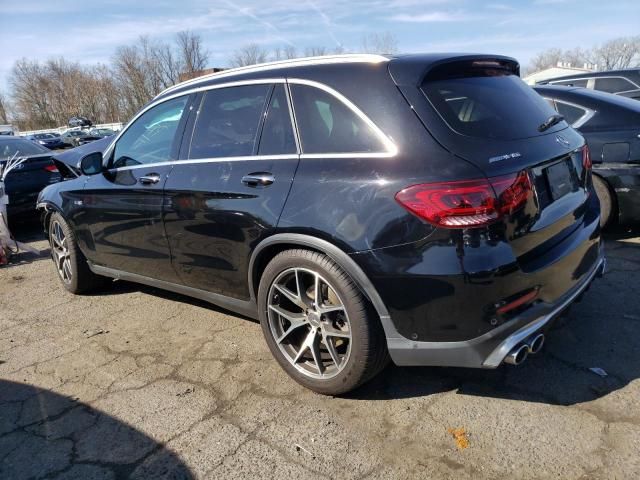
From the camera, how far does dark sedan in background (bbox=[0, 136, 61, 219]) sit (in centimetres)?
745

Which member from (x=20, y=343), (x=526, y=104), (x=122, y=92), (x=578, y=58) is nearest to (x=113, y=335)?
(x=20, y=343)

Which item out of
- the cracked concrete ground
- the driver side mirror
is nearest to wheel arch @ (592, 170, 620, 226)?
the cracked concrete ground

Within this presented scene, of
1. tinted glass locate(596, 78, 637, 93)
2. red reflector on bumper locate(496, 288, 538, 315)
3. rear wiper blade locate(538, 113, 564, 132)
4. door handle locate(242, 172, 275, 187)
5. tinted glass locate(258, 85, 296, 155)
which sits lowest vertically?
red reflector on bumper locate(496, 288, 538, 315)

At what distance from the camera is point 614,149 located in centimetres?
483

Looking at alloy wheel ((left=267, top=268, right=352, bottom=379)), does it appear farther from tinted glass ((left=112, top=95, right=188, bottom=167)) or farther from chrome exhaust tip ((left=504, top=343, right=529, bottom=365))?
tinted glass ((left=112, top=95, right=188, bottom=167))

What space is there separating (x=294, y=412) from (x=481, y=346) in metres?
1.09

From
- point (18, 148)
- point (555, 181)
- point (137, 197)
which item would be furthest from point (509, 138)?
point (18, 148)

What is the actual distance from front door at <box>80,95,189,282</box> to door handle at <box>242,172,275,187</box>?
85cm

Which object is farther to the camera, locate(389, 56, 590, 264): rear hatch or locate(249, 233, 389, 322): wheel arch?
locate(249, 233, 389, 322): wheel arch

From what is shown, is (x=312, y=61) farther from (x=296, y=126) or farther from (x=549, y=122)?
(x=549, y=122)

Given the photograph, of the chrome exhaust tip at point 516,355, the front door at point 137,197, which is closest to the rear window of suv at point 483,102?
the chrome exhaust tip at point 516,355

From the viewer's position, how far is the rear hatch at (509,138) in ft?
7.48

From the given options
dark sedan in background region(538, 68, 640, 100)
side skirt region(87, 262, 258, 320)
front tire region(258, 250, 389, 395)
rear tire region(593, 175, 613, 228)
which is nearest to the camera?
front tire region(258, 250, 389, 395)

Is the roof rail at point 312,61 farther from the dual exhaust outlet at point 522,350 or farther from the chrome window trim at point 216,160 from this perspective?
the dual exhaust outlet at point 522,350
